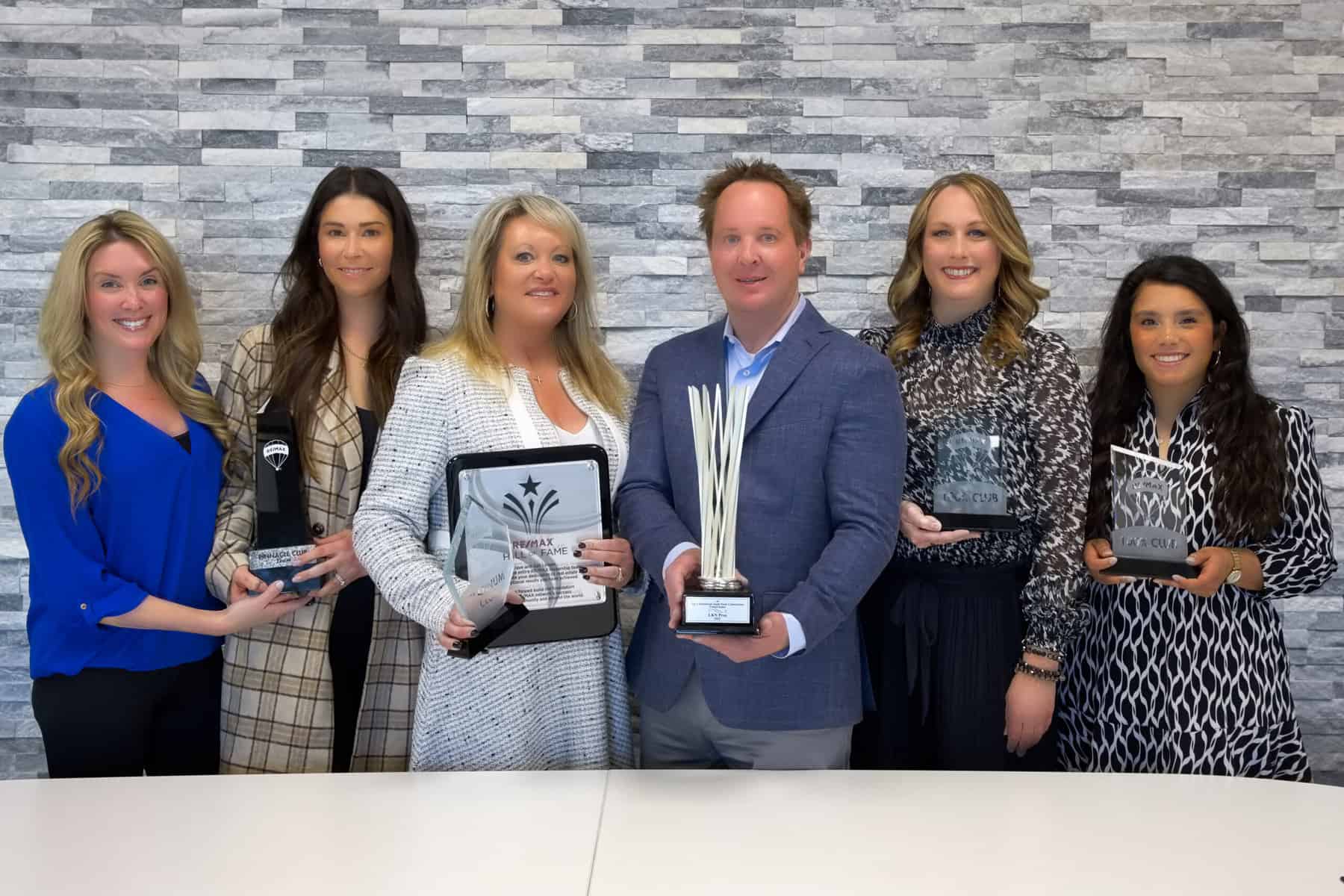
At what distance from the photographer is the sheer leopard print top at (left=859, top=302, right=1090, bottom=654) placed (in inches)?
81.4

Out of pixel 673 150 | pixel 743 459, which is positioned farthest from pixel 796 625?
pixel 673 150

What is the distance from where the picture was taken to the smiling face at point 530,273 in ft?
6.77

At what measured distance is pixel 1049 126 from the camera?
284cm

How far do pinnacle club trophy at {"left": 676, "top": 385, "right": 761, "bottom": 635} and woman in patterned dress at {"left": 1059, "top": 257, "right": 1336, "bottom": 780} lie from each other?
83 cm

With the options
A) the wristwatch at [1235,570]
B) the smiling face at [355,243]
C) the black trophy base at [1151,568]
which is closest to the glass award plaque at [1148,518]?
the black trophy base at [1151,568]

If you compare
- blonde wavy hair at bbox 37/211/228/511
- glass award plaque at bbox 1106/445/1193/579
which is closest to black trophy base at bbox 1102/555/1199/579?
glass award plaque at bbox 1106/445/1193/579

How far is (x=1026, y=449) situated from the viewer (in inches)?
84.0

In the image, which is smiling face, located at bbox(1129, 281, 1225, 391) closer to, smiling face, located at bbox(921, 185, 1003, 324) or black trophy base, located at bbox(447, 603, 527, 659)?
smiling face, located at bbox(921, 185, 1003, 324)

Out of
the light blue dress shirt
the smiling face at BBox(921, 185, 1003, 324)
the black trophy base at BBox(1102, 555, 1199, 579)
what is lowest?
the black trophy base at BBox(1102, 555, 1199, 579)

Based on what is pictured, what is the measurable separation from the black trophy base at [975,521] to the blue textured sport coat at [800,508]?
19 centimetres

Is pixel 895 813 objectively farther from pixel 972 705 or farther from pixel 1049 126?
pixel 1049 126

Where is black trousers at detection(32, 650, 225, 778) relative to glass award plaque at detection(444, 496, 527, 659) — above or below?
below

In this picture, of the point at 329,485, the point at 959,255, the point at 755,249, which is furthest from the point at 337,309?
the point at 959,255

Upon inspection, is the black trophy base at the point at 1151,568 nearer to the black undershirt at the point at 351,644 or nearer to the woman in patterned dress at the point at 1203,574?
the woman in patterned dress at the point at 1203,574
